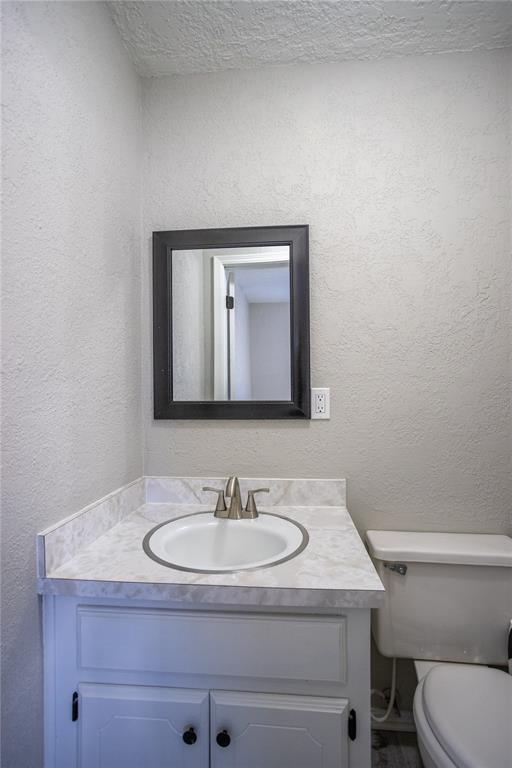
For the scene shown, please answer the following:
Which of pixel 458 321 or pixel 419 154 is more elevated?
pixel 419 154

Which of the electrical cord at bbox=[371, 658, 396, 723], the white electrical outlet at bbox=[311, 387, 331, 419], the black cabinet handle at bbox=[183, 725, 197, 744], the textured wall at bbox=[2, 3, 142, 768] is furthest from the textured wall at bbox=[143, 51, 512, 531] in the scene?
the black cabinet handle at bbox=[183, 725, 197, 744]

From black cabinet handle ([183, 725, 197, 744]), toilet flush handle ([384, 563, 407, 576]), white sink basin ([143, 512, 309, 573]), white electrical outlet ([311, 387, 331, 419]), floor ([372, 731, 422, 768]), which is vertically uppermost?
white electrical outlet ([311, 387, 331, 419])

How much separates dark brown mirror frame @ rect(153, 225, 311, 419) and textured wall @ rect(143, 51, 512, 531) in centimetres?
5

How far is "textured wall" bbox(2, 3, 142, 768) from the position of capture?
78 centimetres

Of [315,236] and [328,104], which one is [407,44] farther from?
[315,236]

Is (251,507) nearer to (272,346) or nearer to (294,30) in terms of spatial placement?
(272,346)

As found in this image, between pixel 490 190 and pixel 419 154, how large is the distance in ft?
0.93

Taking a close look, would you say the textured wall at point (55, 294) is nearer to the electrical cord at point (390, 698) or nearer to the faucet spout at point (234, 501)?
the faucet spout at point (234, 501)

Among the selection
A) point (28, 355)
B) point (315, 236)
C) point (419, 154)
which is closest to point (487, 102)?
point (419, 154)

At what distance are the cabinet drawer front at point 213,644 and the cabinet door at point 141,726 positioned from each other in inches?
2.6

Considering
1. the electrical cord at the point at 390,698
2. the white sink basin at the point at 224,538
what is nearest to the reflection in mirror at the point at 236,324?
the white sink basin at the point at 224,538

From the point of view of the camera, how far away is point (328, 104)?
4.38ft

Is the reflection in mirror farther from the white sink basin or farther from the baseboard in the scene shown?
the baseboard

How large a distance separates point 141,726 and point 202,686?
0.17m
